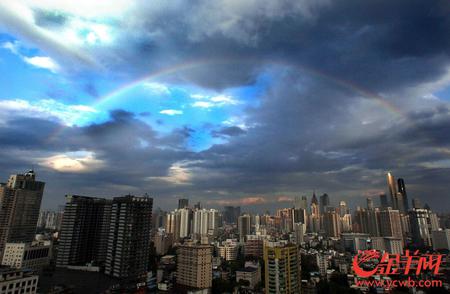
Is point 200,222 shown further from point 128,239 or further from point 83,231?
point 128,239

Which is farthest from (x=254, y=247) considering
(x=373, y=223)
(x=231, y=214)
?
(x=231, y=214)

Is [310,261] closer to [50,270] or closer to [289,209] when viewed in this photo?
[50,270]

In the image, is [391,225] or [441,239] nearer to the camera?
[441,239]

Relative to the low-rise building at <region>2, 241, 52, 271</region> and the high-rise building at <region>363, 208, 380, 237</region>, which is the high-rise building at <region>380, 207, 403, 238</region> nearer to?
the high-rise building at <region>363, 208, 380, 237</region>

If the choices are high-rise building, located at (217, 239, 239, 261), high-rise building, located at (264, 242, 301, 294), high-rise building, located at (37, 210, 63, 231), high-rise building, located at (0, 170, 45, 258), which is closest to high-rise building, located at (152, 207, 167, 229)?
high-rise building, located at (37, 210, 63, 231)

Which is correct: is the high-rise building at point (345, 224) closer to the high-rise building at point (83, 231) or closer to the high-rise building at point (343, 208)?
the high-rise building at point (343, 208)

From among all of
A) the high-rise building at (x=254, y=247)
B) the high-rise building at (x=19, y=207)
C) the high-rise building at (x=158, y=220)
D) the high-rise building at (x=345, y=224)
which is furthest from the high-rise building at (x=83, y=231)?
the high-rise building at (x=345, y=224)

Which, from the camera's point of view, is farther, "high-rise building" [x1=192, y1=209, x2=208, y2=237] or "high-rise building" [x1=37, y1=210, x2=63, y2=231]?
"high-rise building" [x1=37, y1=210, x2=63, y2=231]
